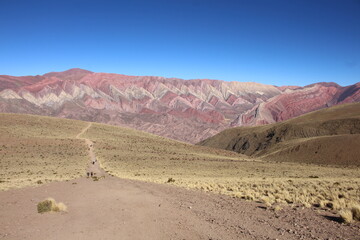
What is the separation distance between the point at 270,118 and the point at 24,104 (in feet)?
552

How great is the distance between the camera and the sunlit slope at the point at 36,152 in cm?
2750

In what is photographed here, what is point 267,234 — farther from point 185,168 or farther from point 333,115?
point 333,115

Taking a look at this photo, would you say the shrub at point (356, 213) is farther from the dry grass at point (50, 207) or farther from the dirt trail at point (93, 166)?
the dirt trail at point (93, 166)

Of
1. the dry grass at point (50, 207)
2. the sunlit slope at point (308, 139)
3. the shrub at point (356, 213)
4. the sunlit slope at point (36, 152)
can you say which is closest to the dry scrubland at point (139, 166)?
the sunlit slope at point (36, 152)

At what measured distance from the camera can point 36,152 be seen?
45906mm

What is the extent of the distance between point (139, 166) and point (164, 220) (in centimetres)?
3015

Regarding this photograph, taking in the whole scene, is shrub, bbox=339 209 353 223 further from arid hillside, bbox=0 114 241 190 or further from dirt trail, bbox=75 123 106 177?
dirt trail, bbox=75 123 106 177

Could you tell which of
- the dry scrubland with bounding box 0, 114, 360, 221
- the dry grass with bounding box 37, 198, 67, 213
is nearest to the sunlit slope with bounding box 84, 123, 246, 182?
the dry scrubland with bounding box 0, 114, 360, 221

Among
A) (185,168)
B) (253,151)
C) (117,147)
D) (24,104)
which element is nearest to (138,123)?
(24,104)

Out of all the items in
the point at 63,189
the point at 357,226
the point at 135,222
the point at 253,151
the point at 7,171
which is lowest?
the point at 253,151

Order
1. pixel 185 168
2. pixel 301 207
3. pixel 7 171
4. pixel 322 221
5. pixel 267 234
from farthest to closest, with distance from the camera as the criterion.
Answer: pixel 185 168, pixel 7 171, pixel 301 207, pixel 322 221, pixel 267 234

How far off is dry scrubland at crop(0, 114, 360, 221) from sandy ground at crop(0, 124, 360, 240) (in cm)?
220

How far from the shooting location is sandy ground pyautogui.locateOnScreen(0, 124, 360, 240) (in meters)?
9.01

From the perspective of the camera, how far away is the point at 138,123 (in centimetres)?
19400
